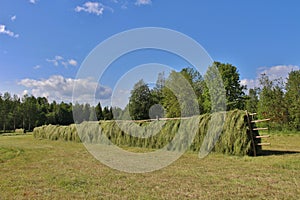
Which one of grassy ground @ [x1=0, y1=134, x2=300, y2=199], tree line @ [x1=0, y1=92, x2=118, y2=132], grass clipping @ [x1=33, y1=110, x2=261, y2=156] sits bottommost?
grassy ground @ [x1=0, y1=134, x2=300, y2=199]

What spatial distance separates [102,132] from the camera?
55.8 ft

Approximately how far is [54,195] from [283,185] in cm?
425

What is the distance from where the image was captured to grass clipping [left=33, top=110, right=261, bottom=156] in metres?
9.37

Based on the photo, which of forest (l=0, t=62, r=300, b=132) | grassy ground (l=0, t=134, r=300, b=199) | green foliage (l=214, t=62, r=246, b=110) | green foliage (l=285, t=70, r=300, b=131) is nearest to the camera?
grassy ground (l=0, t=134, r=300, b=199)

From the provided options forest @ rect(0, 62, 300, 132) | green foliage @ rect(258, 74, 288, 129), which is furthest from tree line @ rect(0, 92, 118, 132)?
green foliage @ rect(258, 74, 288, 129)

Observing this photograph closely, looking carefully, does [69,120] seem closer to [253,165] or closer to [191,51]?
[191,51]

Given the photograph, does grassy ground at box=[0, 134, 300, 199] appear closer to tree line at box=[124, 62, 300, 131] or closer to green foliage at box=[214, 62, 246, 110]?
tree line at box=[124, 62, 300, 131]

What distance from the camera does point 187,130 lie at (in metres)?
11.3

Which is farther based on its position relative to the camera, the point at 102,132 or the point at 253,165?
the point at 102,132

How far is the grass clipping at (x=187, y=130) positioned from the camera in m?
9.37

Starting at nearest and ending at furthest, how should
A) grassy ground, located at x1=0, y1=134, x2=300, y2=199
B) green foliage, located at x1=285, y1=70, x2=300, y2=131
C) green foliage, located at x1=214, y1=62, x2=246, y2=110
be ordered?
grassy ground, located at x1=0, y1=134, x2=300, y2=199, green foliage, located at x1=285, y1=70, x2=300, y2=131, green foliage, located at x1=214, y1=62, x2=246, y2=110

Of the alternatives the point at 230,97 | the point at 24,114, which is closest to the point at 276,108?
the point at 230,97

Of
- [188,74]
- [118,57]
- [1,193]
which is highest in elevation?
[188,74]

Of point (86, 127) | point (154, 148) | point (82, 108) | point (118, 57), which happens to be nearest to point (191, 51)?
point (118, 57)
